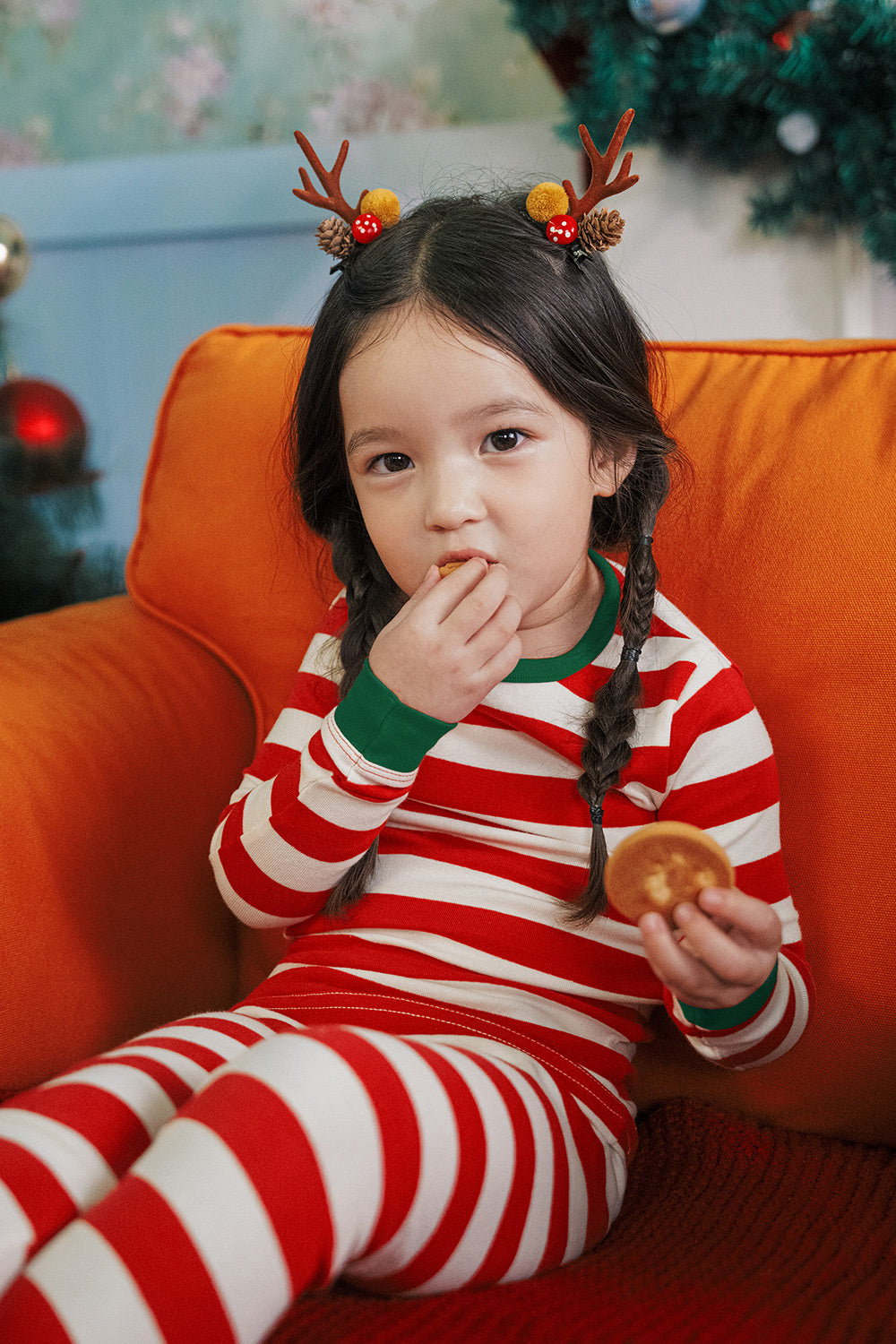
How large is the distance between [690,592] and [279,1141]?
1.75ft

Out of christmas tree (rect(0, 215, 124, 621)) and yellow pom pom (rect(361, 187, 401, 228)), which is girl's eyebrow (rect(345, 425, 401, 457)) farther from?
christmas tree (rect(0, 215, 124, 621))

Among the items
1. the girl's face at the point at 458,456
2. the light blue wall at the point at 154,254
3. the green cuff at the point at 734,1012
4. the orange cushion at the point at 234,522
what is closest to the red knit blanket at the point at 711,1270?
the green cuff at the point at 734,1012

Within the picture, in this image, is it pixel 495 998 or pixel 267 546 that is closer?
pixel 495 998

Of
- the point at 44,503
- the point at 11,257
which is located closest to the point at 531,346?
the point at 11,257

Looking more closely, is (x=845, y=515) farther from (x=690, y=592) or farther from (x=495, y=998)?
(x=495, y=998)

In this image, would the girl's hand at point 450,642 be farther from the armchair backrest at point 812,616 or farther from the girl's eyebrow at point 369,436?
the armchair backrest at point 812,616

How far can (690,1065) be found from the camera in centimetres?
85

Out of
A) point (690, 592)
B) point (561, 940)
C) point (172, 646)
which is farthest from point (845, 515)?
point (172, 646)

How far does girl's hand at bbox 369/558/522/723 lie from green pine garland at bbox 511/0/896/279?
1008 mm

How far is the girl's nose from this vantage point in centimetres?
68

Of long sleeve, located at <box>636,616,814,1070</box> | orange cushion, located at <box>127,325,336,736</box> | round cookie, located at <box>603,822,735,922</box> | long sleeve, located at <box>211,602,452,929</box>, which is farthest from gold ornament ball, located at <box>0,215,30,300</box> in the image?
round cookie, located at <box>603,822,735,922</box>

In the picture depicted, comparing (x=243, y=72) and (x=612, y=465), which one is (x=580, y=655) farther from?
(x=243, y=72)

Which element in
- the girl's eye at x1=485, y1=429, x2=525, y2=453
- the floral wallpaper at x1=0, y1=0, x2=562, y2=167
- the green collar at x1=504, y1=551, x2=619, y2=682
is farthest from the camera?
the floral wallpaper at x1=0, y1=0, x2=562, y2=167

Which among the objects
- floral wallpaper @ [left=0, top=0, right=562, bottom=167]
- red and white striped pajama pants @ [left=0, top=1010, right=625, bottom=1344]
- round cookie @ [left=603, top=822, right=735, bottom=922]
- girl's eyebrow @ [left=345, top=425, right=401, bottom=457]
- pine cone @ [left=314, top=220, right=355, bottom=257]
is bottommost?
red and white striped pajama pants @ [left=0, top=1010, right=625, bottom=1344]
